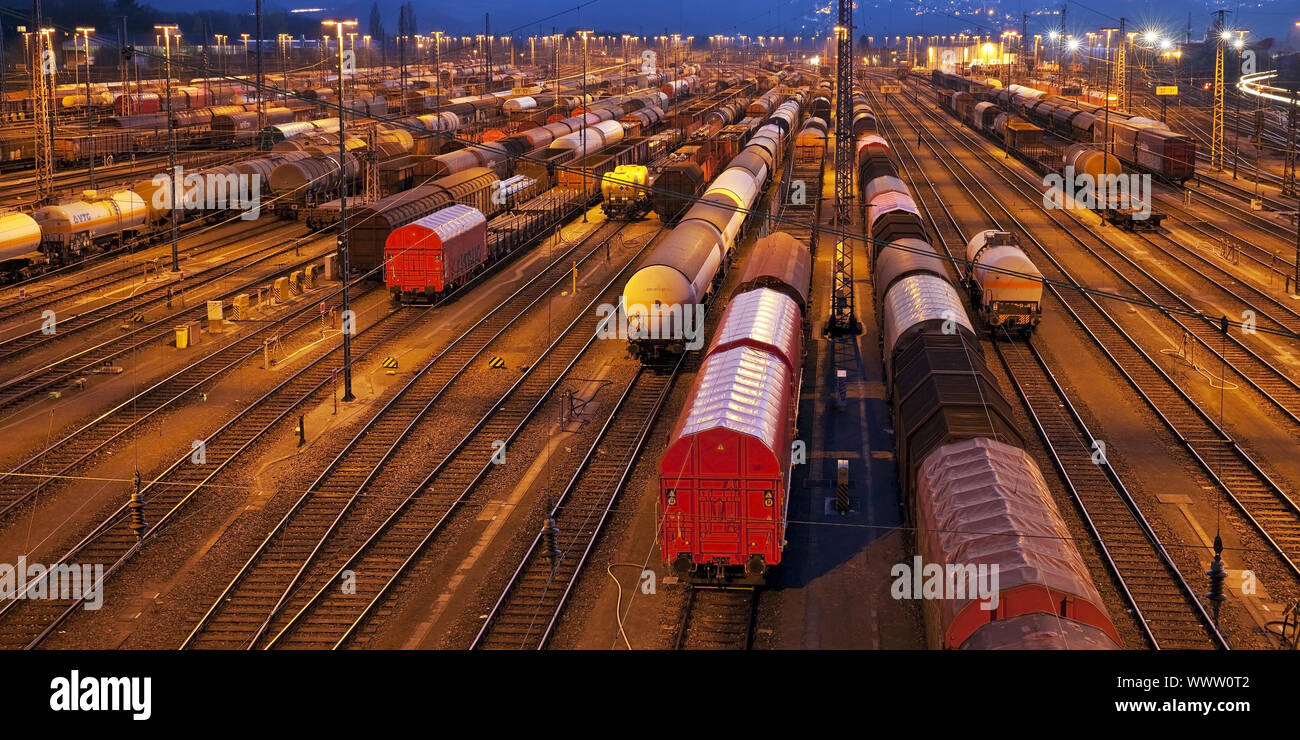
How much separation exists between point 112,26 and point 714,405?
16537 cm

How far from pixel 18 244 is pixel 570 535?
27643mm

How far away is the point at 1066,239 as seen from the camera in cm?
4950

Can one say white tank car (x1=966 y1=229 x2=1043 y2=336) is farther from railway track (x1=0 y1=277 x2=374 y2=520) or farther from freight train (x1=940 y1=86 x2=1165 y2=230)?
freight train (x1=940 y1=86 x2=1165 y2=230)

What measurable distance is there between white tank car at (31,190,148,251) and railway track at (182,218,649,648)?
63.2ft

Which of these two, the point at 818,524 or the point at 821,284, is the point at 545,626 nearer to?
the point at 818,524

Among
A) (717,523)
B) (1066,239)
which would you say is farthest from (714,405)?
(1066,239)
